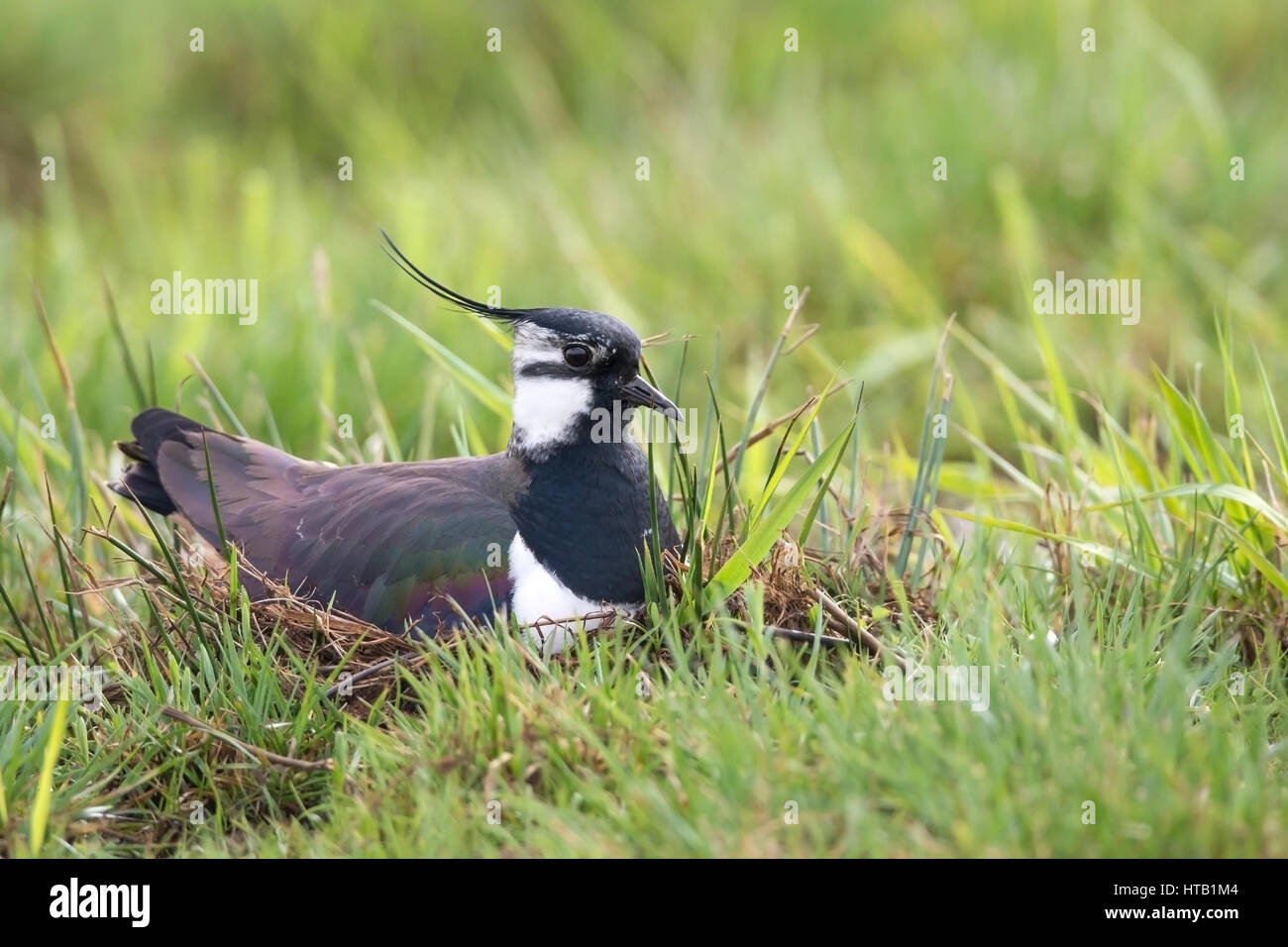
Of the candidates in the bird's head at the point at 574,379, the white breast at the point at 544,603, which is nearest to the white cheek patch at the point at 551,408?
the bird's head at the point at 574,379

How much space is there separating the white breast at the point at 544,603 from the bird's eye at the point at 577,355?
45cm

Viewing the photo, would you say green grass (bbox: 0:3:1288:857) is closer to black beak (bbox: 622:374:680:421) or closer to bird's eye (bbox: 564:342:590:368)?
black beak (bbox: 622:374:680:421)

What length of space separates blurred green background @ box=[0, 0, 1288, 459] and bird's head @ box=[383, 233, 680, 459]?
1.12 meters

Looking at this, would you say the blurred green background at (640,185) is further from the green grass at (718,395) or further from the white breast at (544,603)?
the white breast at (544,603)

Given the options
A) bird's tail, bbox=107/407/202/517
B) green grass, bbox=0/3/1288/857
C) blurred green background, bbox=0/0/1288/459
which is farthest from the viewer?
blurred green background, bbox=0/0/1288/459

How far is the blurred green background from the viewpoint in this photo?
5977mm

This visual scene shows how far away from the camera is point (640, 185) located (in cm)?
736

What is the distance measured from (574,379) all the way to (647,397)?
18 cm

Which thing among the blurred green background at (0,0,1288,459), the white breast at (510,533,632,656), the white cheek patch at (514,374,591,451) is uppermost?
the blurred green background at (0,0,1288,459)

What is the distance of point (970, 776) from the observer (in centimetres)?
266

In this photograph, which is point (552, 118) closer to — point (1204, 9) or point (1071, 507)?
point (1204, 9)

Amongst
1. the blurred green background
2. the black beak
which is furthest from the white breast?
the blurred green background

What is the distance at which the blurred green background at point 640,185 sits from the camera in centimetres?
598
